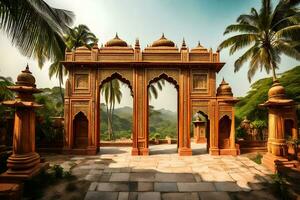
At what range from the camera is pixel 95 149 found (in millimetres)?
13289

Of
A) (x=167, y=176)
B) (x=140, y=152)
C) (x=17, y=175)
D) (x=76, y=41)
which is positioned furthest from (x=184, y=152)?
(x=76, y=41)

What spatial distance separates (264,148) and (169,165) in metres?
6.94

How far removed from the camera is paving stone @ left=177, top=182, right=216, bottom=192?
8.01 meters

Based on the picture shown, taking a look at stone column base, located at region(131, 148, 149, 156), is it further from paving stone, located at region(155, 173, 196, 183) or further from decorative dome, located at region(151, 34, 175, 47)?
decorative dome, located at region(151, 34, 175, 47)

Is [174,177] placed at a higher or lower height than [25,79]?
lower

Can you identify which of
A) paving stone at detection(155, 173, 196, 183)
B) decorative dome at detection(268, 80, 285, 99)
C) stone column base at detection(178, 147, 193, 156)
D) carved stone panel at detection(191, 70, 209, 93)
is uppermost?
carved stone panel at detection(191, 70, 209, 93)

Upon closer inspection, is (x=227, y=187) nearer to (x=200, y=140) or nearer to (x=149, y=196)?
(x=149, y=196)

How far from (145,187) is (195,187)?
5.95 feet

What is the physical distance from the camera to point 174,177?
30.0ft

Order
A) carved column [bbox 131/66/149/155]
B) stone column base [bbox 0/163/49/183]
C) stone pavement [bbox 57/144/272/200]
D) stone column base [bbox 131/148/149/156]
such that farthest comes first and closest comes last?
carved column [bbox 131/66/149/155], stone column base [bbox 131/148/149/156], stone pavement [bbox 57/144/272/200], stone column base [bbox 0/163/49/183]

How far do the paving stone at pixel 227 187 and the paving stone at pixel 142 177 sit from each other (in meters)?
2.49

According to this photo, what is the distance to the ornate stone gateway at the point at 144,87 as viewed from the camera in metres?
13.4

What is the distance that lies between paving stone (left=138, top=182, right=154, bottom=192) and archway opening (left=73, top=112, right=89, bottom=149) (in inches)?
252

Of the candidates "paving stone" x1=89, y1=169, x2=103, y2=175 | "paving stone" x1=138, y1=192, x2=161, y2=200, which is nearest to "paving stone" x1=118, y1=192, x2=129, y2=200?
"paving stone" x1=138, y1=192, x2=161, y2=200
